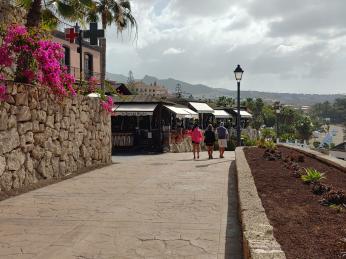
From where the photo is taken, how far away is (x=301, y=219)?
543cm

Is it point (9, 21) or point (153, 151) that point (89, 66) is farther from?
point (9, 21)

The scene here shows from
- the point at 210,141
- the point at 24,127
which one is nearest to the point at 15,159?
the point at 24,127

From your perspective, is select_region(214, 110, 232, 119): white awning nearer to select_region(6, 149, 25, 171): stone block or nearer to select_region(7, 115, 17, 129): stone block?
select_region(6, 149, 25, 171): stone block

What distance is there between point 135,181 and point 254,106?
104143 millimetres

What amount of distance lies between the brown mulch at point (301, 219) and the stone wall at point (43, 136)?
187 inches

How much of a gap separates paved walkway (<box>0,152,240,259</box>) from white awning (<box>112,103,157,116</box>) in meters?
12.0

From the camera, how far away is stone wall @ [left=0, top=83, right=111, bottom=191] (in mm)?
8469

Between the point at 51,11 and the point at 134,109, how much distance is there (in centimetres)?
983

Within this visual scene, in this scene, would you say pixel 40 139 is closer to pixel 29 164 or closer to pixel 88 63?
pixel 29 164

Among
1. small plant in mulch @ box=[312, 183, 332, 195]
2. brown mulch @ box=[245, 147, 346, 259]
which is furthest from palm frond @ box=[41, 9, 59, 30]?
small plant in mulch @ box=[312, 183, 332, 195]

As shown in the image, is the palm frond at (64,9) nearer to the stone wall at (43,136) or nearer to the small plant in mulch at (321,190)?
the stone wall at (43,136)

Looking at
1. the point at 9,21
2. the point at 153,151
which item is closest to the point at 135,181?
the point at 9,21

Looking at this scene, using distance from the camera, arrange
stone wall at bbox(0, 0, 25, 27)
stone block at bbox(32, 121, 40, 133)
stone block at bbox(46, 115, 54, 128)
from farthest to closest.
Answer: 1. stone block at bbox(46, 115, 54, 128)
2. stone wall at bbox(0, 0, 25, 27)
3. stone block at bbox(32, 121, 40, 133)

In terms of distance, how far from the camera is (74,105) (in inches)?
469
